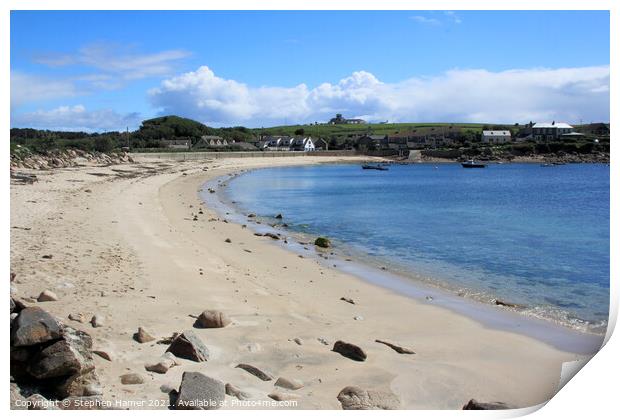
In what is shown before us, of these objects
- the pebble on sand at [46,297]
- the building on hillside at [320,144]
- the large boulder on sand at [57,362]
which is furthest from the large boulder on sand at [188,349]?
the building on hillside at [320,144]

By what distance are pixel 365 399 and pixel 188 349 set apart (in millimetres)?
2123

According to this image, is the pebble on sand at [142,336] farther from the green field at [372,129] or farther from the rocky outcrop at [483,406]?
the green field at [372,129]

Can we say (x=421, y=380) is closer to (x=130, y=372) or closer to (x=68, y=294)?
(x=130, y=372)

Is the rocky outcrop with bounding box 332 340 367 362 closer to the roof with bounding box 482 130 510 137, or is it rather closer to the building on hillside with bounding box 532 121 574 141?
the building on hillside with bounding box 532 121 574 141

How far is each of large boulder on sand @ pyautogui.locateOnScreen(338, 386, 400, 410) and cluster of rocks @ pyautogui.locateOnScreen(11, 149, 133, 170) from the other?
106ft

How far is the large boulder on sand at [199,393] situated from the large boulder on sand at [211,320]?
217 cm

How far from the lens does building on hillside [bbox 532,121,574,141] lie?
135 meters

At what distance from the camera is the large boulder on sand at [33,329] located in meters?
5.07

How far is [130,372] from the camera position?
5633 millimetres

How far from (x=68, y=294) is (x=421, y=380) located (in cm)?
528

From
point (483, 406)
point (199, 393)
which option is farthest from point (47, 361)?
point (483, 406)

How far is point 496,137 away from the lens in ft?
492

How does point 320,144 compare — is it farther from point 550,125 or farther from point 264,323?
point 264,323
